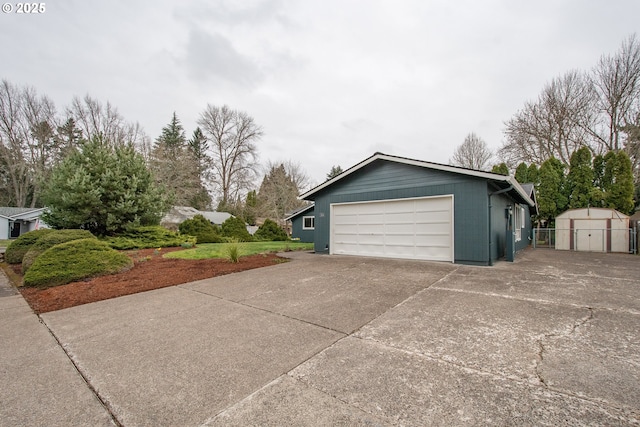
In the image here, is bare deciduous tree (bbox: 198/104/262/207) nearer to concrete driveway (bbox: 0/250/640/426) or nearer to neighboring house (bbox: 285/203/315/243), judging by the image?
neighboring house (bbox: 285/203/315/243)

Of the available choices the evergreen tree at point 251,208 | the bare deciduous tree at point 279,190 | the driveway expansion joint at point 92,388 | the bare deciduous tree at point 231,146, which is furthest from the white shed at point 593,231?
the bare deciduous tree at point 231,146

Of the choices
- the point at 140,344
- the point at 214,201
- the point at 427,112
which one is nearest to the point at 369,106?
the point at 427,112

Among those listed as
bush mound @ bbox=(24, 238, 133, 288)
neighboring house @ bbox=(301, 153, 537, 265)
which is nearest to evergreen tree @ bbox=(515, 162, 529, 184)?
neighboring house @ bbox=(301, 153, 537, 265)

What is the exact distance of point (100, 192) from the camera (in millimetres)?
11781

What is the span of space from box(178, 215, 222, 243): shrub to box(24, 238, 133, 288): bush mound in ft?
36.5

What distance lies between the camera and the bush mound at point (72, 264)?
5730 mm

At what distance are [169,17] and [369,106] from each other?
9.94m

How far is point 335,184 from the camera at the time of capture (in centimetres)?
1074

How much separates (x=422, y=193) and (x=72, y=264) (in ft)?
30.8

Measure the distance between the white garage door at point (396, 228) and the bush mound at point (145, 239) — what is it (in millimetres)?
8772

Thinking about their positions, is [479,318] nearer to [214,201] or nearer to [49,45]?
Result: [49,45]

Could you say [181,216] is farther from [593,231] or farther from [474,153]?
[593,231]

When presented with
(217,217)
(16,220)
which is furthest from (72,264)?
(16,220)

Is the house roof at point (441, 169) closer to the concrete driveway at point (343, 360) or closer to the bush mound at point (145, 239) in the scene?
the concrete driveway at point (343, 360)
